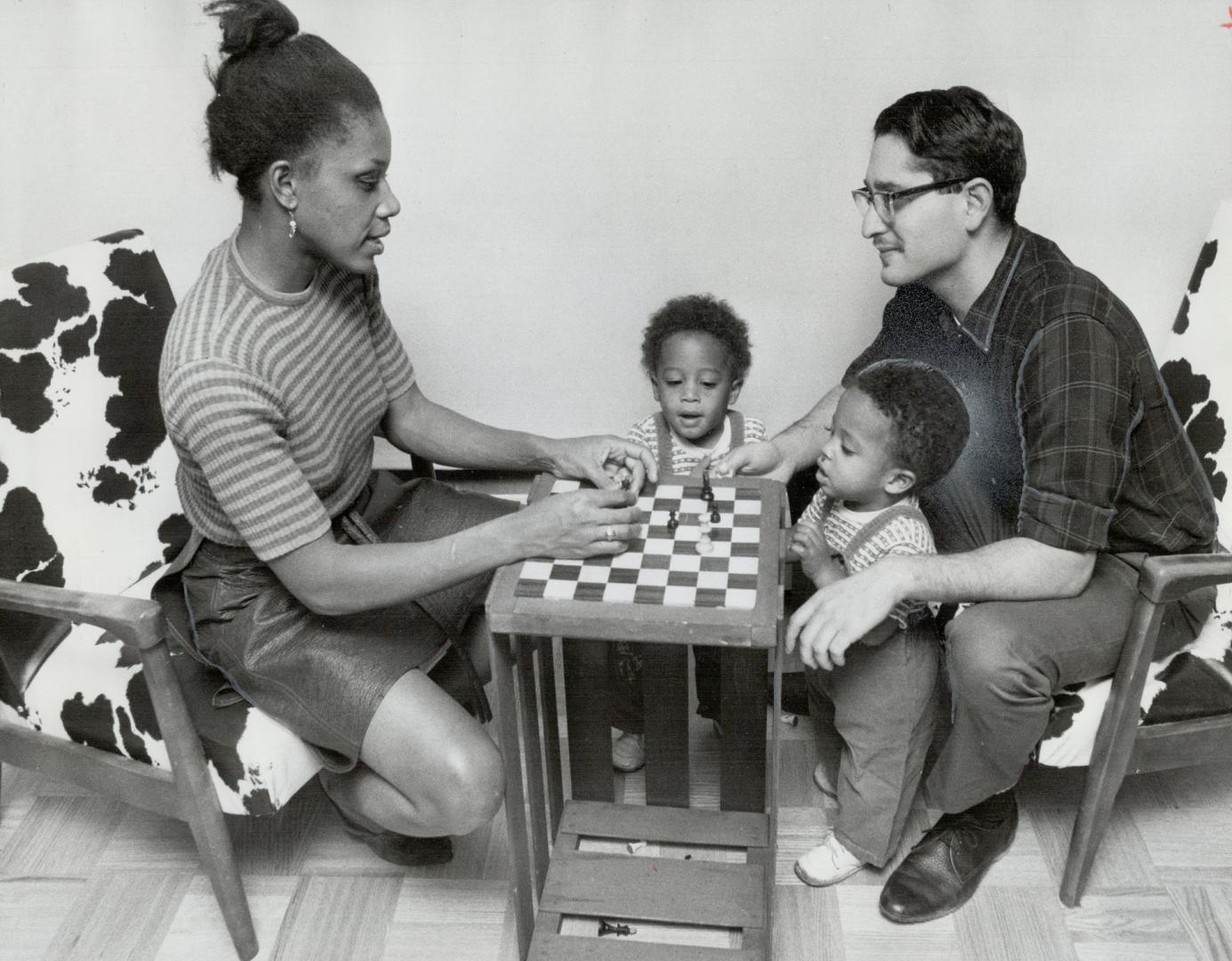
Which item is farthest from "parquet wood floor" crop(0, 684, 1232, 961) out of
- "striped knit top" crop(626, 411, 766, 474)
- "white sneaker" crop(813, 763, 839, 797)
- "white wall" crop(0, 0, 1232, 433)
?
"white wall" crop(0, 0, 1232, 433)

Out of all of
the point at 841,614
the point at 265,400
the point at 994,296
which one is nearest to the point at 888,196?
the point at 994,296

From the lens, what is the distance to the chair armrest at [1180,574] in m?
1.76

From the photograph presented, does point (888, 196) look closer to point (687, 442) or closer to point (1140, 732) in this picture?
point (687, 442)

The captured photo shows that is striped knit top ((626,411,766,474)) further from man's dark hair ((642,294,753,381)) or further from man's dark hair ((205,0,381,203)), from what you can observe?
man's dark hair ((205,0,381,203))

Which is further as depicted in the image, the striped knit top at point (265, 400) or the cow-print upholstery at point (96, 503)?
the cow-print upholstery at point (96, 503)

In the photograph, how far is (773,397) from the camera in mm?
2863

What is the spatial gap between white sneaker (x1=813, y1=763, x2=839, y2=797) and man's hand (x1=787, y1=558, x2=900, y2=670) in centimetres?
62

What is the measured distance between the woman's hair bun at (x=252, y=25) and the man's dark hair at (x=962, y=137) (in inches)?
42.2

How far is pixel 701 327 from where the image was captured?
7.88 ft

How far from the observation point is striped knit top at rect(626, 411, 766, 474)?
2416 millimetres

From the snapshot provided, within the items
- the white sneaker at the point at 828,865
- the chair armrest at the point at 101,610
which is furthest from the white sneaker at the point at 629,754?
the chair armrest at the point at 101,610

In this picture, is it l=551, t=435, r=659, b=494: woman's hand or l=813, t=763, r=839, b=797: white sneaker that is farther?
l=813, t=763, r=839, b=797: white sneaker

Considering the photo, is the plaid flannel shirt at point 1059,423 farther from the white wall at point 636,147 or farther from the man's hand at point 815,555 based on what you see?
the white wall at point 636,147

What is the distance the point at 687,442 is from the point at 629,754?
2.30 ft
